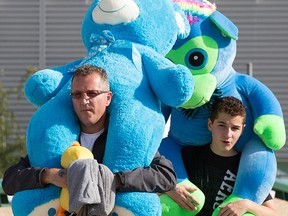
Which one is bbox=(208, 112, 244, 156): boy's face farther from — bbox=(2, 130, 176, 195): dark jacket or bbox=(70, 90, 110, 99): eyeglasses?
bbox=(70, 90, 110, 99): eyeglasses

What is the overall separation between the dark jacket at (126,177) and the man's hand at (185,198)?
0.95 metres

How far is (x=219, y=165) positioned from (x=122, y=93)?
1.16m

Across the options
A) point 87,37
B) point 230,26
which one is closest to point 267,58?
point 230,26

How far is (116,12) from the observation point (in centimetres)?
385

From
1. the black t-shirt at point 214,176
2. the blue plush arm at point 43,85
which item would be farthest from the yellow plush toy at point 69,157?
the black t-shirt at point 214,176

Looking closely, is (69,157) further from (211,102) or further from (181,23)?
(211,102)

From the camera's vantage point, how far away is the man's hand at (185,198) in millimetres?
4508

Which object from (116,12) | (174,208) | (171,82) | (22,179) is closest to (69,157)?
(22,179)

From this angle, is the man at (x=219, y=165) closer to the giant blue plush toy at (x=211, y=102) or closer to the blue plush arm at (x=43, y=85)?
the giant blue plush toy at (x=211, y=102)

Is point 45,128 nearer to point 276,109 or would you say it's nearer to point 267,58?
point 276,109

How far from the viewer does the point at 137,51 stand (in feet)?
12.6

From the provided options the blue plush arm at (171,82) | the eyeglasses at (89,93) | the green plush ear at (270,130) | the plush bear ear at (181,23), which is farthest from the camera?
the green plush ear at (270,130)

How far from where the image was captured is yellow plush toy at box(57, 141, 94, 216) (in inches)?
132

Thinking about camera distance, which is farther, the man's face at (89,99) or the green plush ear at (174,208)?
the green plush ear at (174,208)
